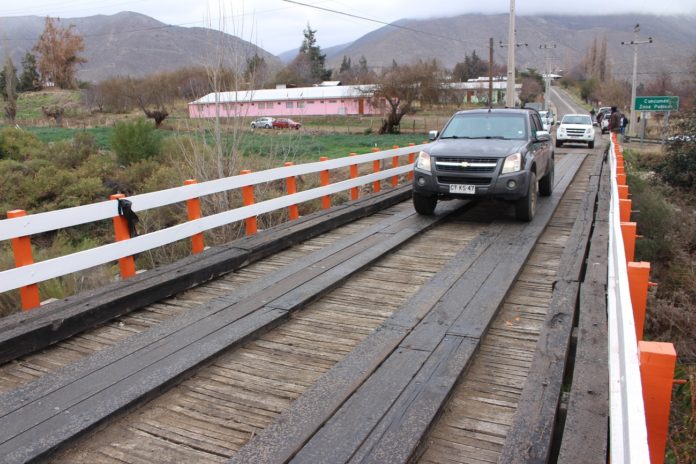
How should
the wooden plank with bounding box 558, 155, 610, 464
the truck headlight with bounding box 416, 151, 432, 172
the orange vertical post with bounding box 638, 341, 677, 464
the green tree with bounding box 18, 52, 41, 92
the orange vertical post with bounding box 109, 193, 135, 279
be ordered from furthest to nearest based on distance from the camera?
the green tree with bounding box 18, 52, 41, 92 < the truck headlight with bounding box 416, 151, 432, 172 < the orange vertical post with bounding box 109, 193, 135, 279 < the wooden plank with bounding box 558, 155, 610, 464 < the orange vertical post with bounding box 638, 341, 677, 464

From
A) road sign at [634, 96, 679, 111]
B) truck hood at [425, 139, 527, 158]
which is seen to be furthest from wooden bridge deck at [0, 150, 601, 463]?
road sign at [634, 96, 679, 111]

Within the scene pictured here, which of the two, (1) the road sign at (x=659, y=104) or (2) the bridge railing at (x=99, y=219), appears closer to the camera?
(2) the bridge railing at (x=99, y=219)

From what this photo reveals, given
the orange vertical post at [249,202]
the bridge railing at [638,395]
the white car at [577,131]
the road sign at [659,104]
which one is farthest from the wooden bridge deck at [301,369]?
the road sign at [659,104]

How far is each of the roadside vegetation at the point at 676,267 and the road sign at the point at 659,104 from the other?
12.5m

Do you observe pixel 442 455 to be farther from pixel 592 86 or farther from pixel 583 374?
pixel 592 86

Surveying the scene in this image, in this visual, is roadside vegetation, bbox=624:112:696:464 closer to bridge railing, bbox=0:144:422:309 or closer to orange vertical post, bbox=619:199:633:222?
orange vertical post, bbox=619:199:633:222

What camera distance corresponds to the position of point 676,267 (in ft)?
36.2

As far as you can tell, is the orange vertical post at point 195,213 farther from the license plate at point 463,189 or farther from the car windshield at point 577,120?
the car windshield at point 577,120

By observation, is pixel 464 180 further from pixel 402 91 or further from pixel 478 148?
pixel 402 91

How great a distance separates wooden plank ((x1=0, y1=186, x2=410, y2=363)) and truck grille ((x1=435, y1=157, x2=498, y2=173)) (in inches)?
90.7

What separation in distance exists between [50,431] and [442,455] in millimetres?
2315

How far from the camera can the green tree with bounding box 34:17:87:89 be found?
123188 millimetres

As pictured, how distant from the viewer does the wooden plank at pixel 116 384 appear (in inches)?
138

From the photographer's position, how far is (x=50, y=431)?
354 centimetres
